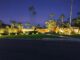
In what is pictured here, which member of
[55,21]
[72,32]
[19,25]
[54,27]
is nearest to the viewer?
[72,32]

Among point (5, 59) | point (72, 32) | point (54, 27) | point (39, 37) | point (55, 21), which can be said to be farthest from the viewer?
point (55, 21)

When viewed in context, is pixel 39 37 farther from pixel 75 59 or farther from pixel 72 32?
pixel 75 59

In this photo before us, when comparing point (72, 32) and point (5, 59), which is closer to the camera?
point (5, 59)

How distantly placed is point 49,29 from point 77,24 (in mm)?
9511

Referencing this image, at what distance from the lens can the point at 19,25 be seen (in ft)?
363

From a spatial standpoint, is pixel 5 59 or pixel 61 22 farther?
pixel 61 22

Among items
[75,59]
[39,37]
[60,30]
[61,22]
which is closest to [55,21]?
[61,22]

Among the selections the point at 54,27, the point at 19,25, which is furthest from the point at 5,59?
the point at 19,25

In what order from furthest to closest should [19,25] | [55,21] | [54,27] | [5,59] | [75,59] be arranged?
[19,25] < [55,21] < [54,27] < [75,59] < [5,59]

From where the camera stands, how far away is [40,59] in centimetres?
2514

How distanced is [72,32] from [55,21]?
60.3ft

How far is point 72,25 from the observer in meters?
98.8

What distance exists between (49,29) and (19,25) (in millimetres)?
18049

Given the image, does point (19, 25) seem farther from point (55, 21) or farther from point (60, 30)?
point (60, 30)
